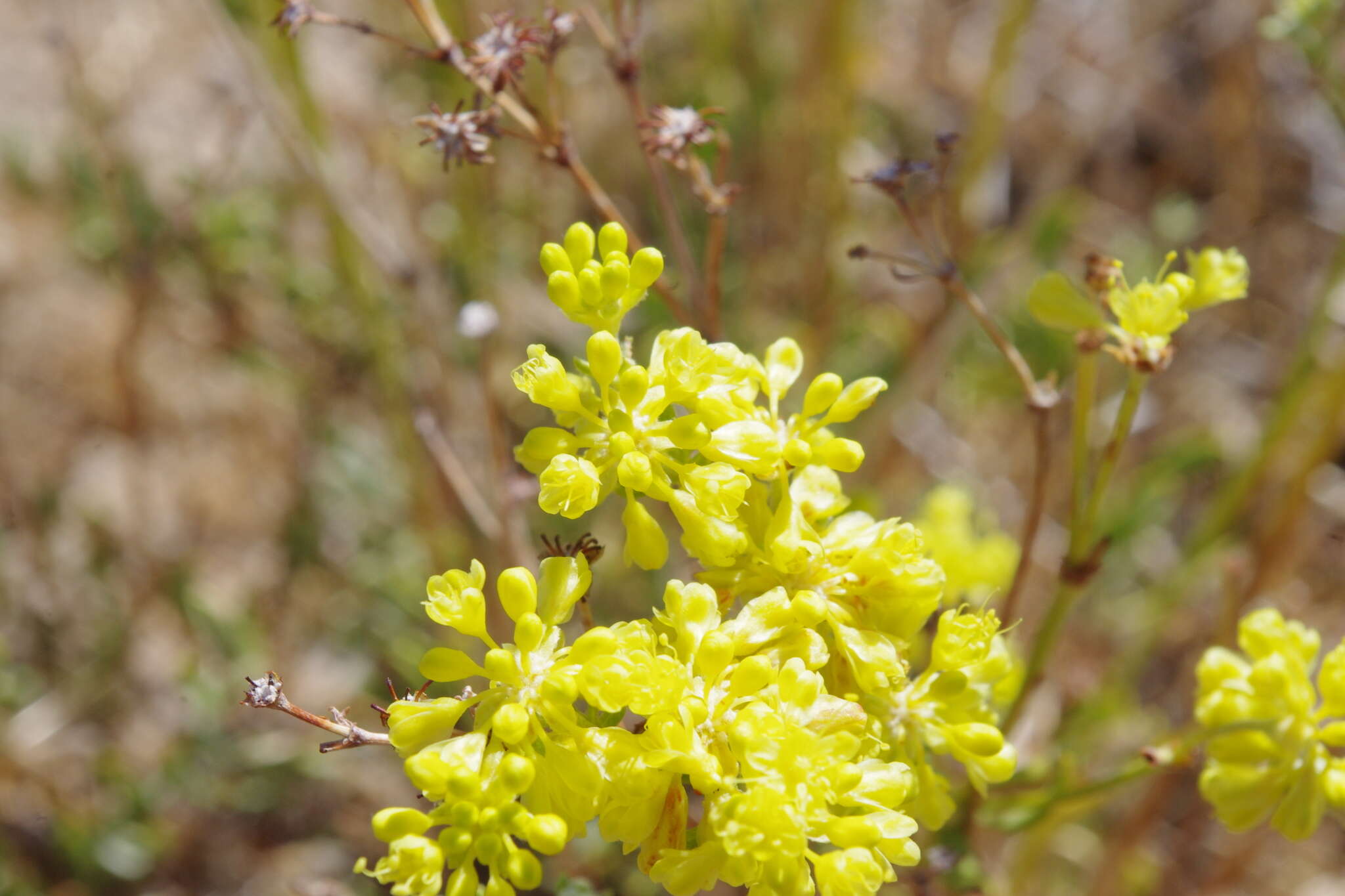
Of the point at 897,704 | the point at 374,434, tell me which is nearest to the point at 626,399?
the point at 897,704

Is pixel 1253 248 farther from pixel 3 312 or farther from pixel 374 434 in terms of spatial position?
pixel 3 312

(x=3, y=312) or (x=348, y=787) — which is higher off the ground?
(x=3, y=312)

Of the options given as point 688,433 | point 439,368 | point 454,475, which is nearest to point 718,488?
point 688,433

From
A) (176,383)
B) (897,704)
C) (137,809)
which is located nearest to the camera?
(897,704)

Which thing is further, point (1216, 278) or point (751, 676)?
point (1216, 278)

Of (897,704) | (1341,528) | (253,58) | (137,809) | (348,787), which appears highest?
(253,58)

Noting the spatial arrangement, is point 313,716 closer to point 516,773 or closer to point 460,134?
point 516,773

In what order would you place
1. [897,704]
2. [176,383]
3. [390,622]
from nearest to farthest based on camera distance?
[897,704], [390,622], [176,383]
